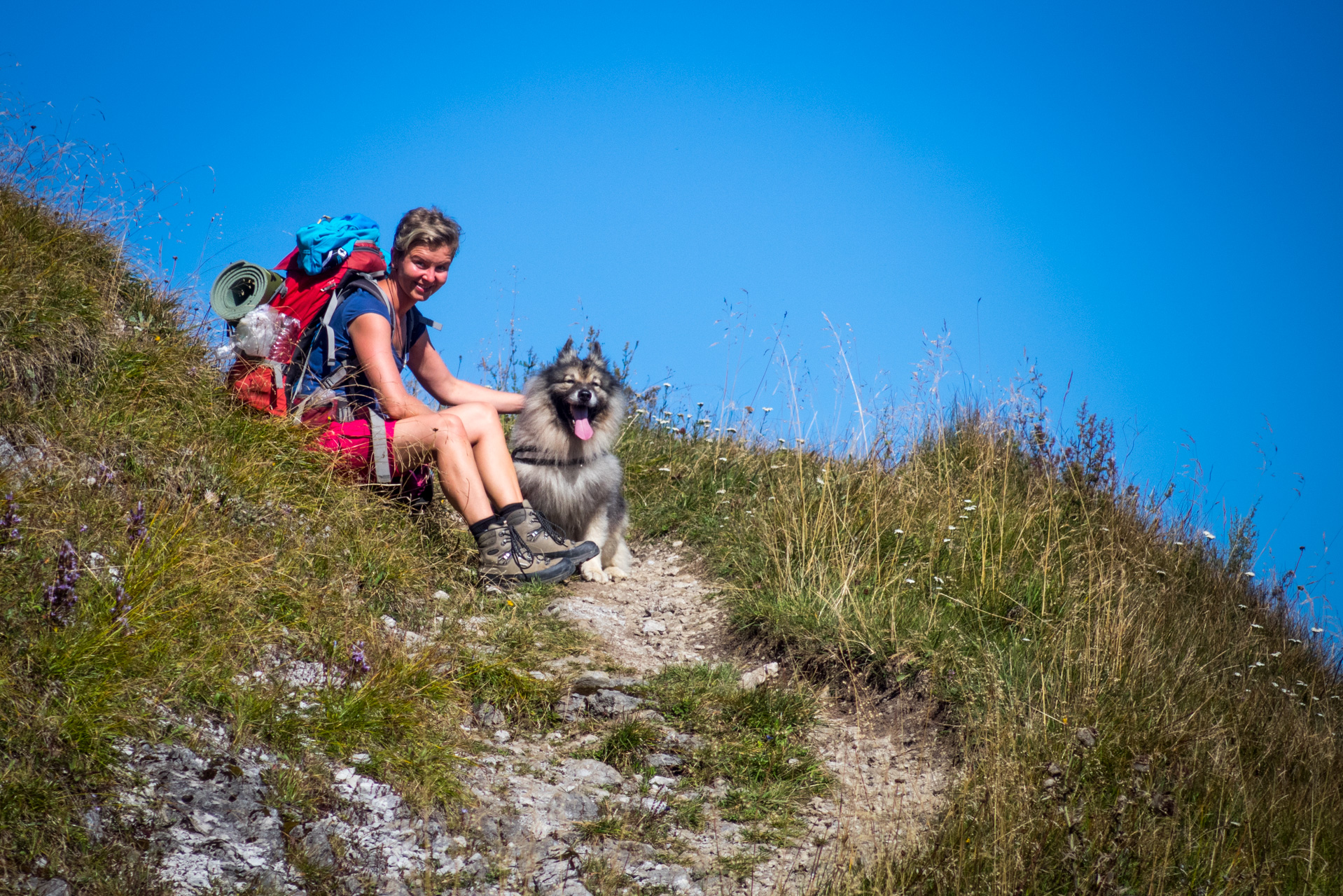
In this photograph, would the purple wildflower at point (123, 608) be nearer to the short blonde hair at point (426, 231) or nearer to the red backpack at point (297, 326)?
the red backpack at point (297, 326)

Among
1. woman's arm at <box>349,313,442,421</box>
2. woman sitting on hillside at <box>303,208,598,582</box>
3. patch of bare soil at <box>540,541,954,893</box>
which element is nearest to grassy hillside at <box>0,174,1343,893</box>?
patch of bare soil at <box>540,541,954,893</box>

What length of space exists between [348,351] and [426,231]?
86cm

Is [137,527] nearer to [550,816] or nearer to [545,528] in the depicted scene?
[550,816]

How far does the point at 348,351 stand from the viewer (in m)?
5.42

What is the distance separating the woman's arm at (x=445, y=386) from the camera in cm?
603

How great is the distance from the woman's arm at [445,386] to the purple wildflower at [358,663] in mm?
2508

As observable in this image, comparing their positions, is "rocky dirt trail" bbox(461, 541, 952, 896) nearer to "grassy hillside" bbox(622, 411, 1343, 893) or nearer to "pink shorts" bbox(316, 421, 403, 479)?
"grassy hillside" bbox(622, 411, 1343, 893)

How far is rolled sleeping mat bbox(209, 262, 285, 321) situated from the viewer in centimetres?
507

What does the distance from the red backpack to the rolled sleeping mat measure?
0.17 m

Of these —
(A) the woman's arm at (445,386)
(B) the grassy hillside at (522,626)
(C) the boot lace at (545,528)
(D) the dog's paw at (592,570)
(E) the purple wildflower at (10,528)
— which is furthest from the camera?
(D) the dog's paw at (592,570)

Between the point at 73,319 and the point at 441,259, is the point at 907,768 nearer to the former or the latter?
the point at 441,259

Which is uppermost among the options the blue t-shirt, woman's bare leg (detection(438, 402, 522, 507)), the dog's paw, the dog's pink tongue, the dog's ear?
the dog's ear

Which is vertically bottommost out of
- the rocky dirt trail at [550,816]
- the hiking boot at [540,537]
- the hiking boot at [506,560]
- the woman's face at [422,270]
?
the rocky dirt trail at [550,816]

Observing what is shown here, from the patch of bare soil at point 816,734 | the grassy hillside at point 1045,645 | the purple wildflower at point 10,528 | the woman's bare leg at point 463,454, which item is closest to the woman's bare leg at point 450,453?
the woman's bare leg at point 463,454
